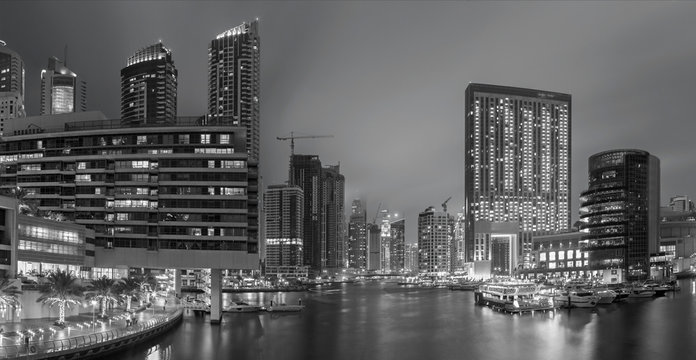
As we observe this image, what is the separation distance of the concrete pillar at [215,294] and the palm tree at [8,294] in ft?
115

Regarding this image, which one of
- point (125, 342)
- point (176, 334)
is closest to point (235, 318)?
point (176, 334)

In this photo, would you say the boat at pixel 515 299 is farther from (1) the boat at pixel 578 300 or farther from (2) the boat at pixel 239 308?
(2) the boat at pixel 239 308

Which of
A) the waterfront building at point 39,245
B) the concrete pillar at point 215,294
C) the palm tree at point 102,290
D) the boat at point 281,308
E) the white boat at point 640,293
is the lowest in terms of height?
the white boat at point 640,293

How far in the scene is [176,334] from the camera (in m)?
85.1

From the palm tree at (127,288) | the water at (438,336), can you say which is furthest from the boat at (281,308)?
the palm tree at (127,288)

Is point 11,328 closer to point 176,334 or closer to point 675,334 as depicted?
point 176,334

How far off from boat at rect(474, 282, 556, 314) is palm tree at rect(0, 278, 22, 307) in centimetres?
9797

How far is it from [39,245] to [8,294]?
2663 centimetres

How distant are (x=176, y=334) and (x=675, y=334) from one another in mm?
72303

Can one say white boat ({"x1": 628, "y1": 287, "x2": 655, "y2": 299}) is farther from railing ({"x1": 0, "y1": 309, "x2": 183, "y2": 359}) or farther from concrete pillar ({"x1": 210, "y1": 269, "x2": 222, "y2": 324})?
railing ({"x1": 0, "y1": 309, "x2": 183, "y2": 359})

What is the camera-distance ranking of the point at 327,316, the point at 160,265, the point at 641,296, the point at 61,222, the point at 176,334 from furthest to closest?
1. the point at 641,296
2. the point at 327,316
3. the point at 160,265
4. the point at 61,222
5. the point at 176,334

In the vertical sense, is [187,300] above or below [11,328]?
below

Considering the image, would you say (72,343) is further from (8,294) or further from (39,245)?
(39,245)

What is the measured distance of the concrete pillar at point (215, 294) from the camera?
9825 centimetres
